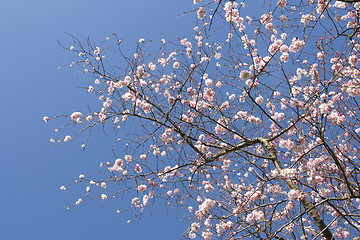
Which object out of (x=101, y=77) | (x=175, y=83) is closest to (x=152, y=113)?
(x=175, y=83)

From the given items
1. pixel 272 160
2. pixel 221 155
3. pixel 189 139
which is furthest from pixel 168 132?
pixel 272 160

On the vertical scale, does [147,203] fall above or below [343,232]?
above

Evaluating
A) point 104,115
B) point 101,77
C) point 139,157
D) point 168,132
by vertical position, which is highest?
point 101,77

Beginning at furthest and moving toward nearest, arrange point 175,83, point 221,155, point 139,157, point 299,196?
point 175,83 → point 221,155 → point 139,157 → point 299,196

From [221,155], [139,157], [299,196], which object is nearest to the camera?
[299,196]

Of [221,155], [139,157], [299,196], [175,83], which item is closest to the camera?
[299,196]

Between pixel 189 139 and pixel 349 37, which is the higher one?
pixel 189 139

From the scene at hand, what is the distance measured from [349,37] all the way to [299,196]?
6.84 feet

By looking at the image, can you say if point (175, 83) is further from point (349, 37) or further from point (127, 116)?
point (349, 37)

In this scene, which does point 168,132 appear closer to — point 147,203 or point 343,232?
point 147,203

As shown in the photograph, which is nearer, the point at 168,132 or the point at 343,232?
the point at 168,132

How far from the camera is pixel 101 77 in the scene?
4633 millimetres

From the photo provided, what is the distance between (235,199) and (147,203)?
149cm

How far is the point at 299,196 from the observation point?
3.35 meters
